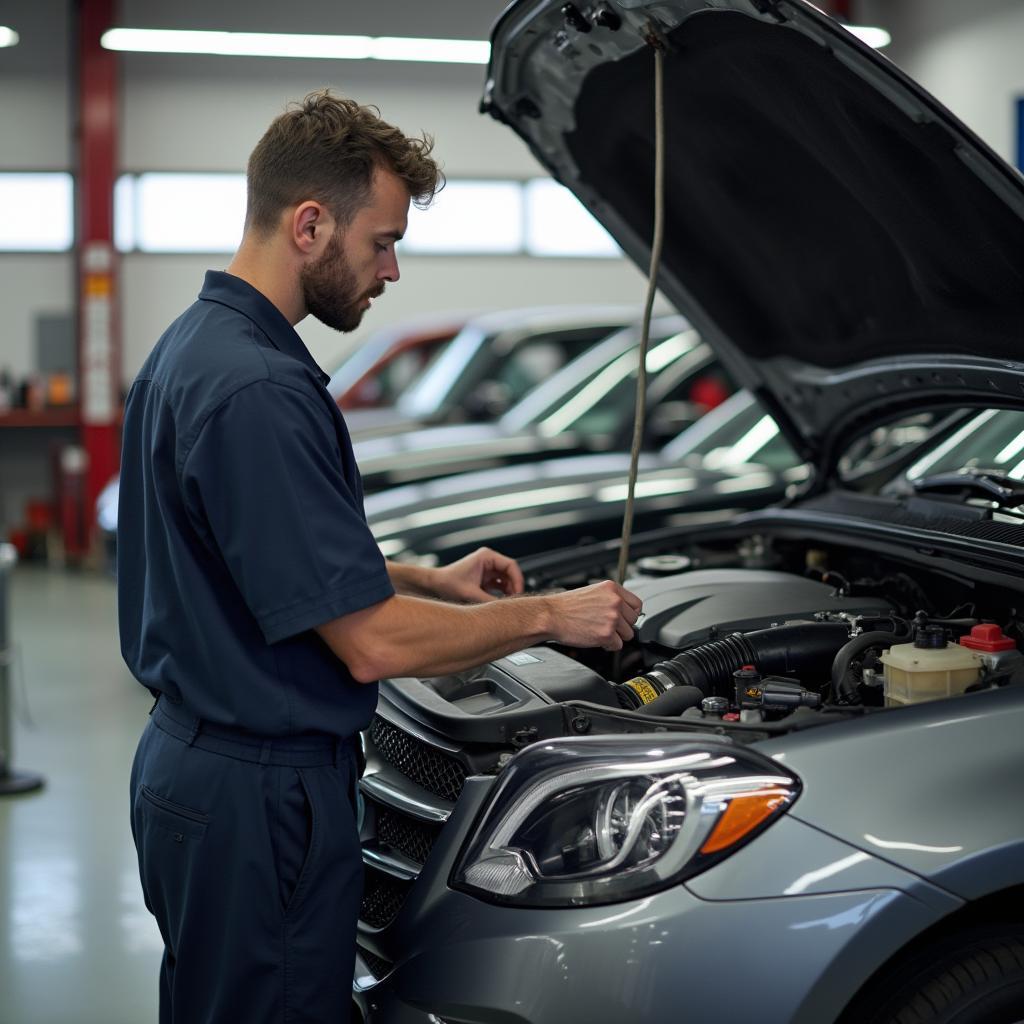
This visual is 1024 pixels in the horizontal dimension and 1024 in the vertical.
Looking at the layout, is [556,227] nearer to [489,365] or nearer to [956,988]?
[489,365]

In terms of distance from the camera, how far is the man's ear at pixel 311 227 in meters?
1.73

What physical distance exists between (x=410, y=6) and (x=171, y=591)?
9.85 m

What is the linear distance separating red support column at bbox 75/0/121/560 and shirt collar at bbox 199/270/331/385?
29.2 feet

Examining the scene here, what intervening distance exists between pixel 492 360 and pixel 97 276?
4.73 m

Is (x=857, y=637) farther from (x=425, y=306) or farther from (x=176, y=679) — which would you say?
(x=425, y=306)

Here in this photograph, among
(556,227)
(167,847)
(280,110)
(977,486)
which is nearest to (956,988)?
(167,847)

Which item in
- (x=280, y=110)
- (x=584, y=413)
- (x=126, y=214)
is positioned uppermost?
(x=280, y=110)

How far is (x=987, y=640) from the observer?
6.51ft

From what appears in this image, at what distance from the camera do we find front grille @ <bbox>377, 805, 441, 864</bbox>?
1967mm

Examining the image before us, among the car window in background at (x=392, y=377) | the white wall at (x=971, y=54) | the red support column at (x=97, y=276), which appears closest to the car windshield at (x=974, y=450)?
the car window in background at (x=392, y=377)

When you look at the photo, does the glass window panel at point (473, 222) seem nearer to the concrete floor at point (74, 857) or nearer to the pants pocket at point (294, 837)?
the concrete floor at point (74, 857)

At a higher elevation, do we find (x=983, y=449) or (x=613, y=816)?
(x=983, y=449)

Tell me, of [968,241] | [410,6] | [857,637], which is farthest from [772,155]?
[410,6]

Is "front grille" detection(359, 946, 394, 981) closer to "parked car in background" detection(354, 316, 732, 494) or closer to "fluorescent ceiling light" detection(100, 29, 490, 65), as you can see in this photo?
"parked car in background" detection(354, 316, 732, 494)
